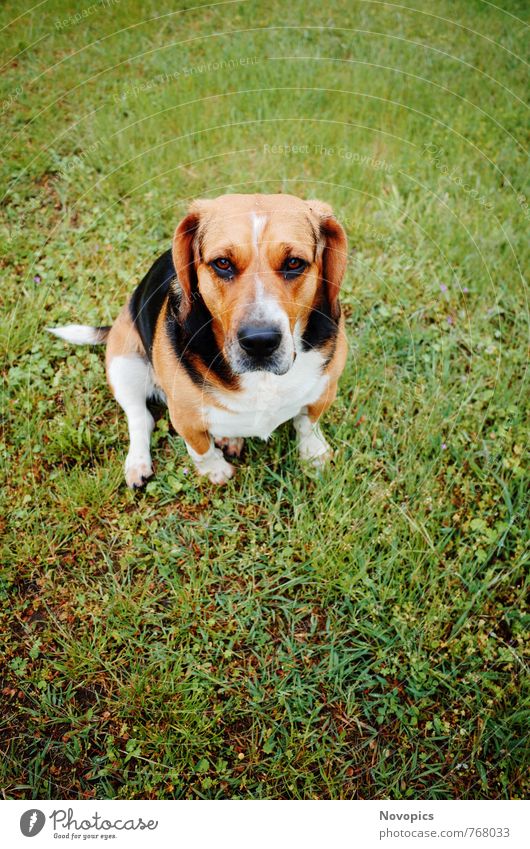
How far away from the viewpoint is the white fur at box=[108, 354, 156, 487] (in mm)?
3943

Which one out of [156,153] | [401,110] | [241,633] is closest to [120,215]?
[156,153]

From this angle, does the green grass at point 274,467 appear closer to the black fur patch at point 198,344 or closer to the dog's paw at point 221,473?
the dog's paw at point 221,473

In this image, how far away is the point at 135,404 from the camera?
157 inches

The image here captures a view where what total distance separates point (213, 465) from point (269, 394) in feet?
2.73

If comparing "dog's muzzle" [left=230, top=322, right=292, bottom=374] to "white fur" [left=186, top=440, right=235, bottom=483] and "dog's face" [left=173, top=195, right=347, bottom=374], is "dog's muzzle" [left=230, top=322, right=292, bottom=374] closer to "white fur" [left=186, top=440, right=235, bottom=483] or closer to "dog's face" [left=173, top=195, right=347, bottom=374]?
"dog's face" [left=173, top=195, right=347, bottom=374]

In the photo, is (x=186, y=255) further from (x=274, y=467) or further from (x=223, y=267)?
(x=274, y=467)

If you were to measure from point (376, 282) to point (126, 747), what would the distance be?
399 centimetres

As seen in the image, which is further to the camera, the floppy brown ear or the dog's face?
the floppy brown ear

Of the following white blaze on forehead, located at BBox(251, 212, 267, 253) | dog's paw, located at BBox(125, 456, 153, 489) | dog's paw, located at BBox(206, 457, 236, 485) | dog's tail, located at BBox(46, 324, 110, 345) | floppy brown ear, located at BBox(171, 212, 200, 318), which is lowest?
dog's paw, located at BBox(125, 456, 153, 489)

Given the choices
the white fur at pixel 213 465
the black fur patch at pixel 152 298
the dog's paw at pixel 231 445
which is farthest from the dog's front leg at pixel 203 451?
the black fur patch at pixel 152 298

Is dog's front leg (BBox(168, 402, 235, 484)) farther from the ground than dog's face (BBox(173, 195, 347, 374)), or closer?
closer

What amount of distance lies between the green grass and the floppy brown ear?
1.39 m

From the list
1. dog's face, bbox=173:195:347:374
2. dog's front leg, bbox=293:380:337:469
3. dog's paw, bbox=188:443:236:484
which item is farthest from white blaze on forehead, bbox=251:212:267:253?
dog's paw, bbox=188:443:236:484

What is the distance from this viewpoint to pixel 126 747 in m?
3.08
